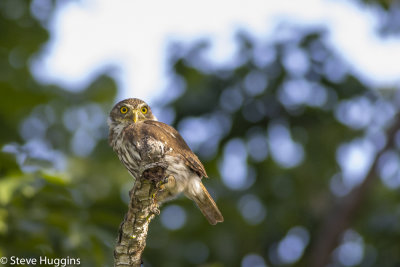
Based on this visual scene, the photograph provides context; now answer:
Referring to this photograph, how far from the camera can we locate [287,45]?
23.8 ft

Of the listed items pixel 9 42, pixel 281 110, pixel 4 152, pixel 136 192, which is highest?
pixel 9 42

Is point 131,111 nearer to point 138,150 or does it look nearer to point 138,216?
point 138,150

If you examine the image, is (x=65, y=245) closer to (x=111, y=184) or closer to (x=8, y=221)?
(x=8, y=221)

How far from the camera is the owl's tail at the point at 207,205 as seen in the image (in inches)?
156

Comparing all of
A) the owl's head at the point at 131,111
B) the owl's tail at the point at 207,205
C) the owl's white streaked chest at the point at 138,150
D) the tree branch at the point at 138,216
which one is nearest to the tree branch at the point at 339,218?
the owl's tail at the point at 207,205

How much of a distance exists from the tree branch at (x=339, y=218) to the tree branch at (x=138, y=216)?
4.15 meters

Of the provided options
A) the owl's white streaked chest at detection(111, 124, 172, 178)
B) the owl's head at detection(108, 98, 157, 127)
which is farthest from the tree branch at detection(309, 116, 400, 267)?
the owl's white streaked chest at detection(111, 124, 172, 178)

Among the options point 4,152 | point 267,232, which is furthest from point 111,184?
point 4,152

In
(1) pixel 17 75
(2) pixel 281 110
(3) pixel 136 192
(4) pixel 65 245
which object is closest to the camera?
(3) pixel 136 192

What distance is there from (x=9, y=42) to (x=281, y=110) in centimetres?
480

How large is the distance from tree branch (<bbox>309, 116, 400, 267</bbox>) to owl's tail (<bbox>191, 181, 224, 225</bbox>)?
115 inches

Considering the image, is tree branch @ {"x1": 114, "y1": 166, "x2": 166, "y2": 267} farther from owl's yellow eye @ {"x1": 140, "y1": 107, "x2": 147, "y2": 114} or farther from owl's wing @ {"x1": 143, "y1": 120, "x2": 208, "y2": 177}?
owl's yellow eye @ {"x1": 140, "y1": 107, "x2": 147, "y2": 114}

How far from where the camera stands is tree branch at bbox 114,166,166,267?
2.76 m

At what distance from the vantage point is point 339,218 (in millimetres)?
6758
